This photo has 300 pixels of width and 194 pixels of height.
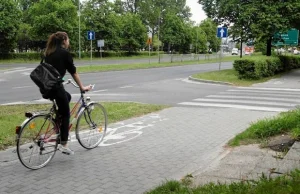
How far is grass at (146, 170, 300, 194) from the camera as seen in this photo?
3.60 meters

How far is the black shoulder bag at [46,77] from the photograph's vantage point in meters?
5.13

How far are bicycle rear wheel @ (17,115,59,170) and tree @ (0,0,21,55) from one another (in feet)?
127

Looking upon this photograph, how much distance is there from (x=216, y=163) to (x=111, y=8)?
55.0 meters

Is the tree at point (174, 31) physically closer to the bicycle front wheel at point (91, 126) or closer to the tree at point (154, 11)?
the tree at point (154, 11)

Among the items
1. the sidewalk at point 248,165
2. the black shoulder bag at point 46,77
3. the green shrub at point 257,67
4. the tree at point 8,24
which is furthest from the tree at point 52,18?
the sidewalk at point 248,165

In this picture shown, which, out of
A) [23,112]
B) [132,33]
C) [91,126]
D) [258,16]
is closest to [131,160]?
[91,126]

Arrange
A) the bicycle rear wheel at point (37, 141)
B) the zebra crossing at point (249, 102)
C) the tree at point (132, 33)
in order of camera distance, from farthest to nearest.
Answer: the tree at point (132, 33)
the zebra crossing at point (249, 102)
the bicycle rear wheel at point (37, 141)

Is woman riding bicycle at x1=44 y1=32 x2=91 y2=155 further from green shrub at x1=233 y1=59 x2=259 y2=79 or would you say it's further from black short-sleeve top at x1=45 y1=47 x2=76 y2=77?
green shrub at x1=233 y1=59 x2=259 y2=79

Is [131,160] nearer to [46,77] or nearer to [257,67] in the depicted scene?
[46,77]

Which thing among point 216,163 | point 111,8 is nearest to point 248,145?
point 216,163

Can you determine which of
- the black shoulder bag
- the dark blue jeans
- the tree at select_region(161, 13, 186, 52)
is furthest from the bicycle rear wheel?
the tree at select_region(161, 13, 186, 52)

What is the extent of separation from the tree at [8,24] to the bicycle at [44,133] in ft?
125

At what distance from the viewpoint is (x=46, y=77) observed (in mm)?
5125

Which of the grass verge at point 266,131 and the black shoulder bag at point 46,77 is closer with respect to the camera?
the black shoulder bag at point 46,77
